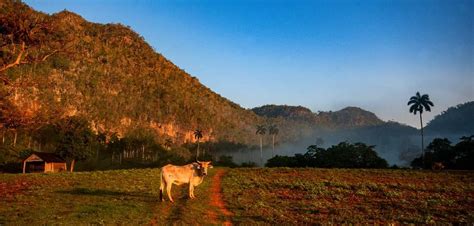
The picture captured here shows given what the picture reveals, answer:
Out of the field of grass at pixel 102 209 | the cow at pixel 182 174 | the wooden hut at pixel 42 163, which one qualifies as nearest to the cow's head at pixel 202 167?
the cow at pixel 182 174

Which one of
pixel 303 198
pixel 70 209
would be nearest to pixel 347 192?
pixel 303 198

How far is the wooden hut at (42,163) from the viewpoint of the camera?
8006 centimetres

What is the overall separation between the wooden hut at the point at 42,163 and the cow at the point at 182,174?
66.5 metres

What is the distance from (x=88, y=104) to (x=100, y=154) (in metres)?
36.9

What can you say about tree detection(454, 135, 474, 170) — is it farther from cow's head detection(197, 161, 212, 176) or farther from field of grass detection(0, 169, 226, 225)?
field of grass detection(0, 169, 226, 225)

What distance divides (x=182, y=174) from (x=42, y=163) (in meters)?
70.6

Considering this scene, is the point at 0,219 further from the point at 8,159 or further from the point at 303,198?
the point at 8,159

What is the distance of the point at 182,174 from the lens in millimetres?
22719

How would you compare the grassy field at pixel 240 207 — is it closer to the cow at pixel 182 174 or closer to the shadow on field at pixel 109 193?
the shadow on field at pixel 109 193

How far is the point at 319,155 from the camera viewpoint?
87.4m

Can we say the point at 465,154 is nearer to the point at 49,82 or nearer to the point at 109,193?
the point at 109,193

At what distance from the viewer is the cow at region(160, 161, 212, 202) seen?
22.1 metres

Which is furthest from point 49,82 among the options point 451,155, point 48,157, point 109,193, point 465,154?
point 451,155

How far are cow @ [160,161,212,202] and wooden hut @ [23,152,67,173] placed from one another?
2619 inches
